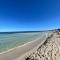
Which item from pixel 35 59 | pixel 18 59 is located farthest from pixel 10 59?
pixel 35 59

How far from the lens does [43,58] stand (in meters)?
5.67

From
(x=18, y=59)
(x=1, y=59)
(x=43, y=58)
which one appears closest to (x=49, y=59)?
(x=43, y=58)

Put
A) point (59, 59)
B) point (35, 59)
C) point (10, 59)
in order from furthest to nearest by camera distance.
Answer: point (10, 59), point (59, 59), point (35, 59)

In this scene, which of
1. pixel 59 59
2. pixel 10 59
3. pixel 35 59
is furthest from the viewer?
pixel 10 59

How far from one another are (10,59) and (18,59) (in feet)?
1.99

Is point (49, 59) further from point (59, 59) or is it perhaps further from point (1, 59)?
point (1, 59)

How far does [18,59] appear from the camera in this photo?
7820 mm

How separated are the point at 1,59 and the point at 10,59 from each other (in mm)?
706

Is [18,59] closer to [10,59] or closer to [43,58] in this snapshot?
[10,59]

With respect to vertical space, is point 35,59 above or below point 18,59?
above

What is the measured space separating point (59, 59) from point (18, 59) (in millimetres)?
3159

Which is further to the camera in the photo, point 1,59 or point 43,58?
point 1,59

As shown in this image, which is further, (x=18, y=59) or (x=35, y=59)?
(x=18, y=59)

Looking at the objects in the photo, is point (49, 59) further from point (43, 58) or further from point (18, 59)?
point (18, 59)
